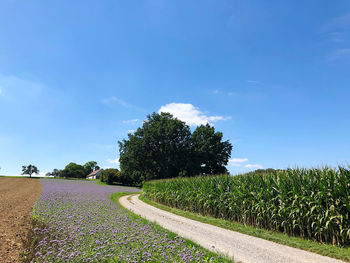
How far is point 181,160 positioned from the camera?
143 ft

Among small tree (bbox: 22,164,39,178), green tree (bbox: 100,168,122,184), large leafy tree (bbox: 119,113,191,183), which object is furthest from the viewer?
small tree (bbox: 22,164,39,178)

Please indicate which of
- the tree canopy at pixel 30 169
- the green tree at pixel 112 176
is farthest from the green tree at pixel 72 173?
the green tree at pixel 112 176

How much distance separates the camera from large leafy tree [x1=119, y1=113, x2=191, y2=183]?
42875 mm

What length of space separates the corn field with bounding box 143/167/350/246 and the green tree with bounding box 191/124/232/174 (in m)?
30.3

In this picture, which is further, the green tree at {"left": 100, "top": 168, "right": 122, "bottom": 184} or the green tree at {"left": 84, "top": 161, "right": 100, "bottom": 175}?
the green tree at {"left": 84, "top": 161, "right": 100, "bottom": 175}

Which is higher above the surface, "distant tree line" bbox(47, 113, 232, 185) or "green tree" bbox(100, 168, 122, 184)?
"distant tree line" bbox(47, 113, 232, 185)

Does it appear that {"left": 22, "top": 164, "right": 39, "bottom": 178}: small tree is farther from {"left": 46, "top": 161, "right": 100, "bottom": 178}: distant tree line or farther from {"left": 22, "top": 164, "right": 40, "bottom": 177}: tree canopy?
{"left": 46, "top": 161, "right": 100, "bottom": 178}: distant tree line

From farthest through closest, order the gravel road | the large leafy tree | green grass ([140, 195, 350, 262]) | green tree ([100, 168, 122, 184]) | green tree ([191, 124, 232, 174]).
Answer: green tree ([100, 168, 122, 184]) < green tree ([191, 124, 232, 174]) < the large leafy tree < green grass ([140, 195, 350, 262]) < the gravel road

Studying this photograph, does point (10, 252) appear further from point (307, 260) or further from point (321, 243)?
point (321, 243)

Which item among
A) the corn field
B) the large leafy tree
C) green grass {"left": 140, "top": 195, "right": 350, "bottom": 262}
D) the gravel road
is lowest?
the gravel road

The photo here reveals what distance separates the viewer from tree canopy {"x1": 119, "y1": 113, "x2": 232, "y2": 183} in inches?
1697

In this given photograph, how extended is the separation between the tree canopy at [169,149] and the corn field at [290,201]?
93.6ft

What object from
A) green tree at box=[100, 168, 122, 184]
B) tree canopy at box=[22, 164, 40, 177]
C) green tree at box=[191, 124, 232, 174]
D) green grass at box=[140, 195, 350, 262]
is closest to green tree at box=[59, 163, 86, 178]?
tree canopy at box=[22, 164, 40, 177]

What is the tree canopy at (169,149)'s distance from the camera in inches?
1697
